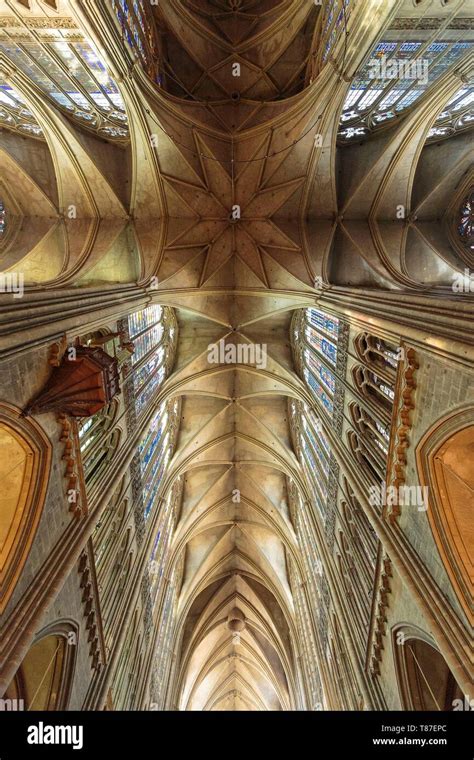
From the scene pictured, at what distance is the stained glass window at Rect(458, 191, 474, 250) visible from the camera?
1326 centimetres

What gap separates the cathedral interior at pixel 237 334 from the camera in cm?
655

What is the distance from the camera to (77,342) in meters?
7.73

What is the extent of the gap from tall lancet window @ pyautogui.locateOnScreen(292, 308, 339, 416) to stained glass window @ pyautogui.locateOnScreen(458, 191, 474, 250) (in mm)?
6081

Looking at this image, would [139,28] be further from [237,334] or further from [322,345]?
[322,345]

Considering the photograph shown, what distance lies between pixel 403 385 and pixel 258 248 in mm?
9180

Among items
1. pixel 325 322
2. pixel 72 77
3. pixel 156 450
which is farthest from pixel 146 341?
pixel 72 77

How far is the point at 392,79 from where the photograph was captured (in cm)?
977

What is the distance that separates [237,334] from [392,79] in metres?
10.3

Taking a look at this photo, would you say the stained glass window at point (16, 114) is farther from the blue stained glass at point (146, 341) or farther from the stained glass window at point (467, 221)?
the stained glass window at point (467, 221)

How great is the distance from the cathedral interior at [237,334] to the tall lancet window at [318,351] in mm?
131

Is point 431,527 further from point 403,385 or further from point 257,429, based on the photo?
point 257,429
